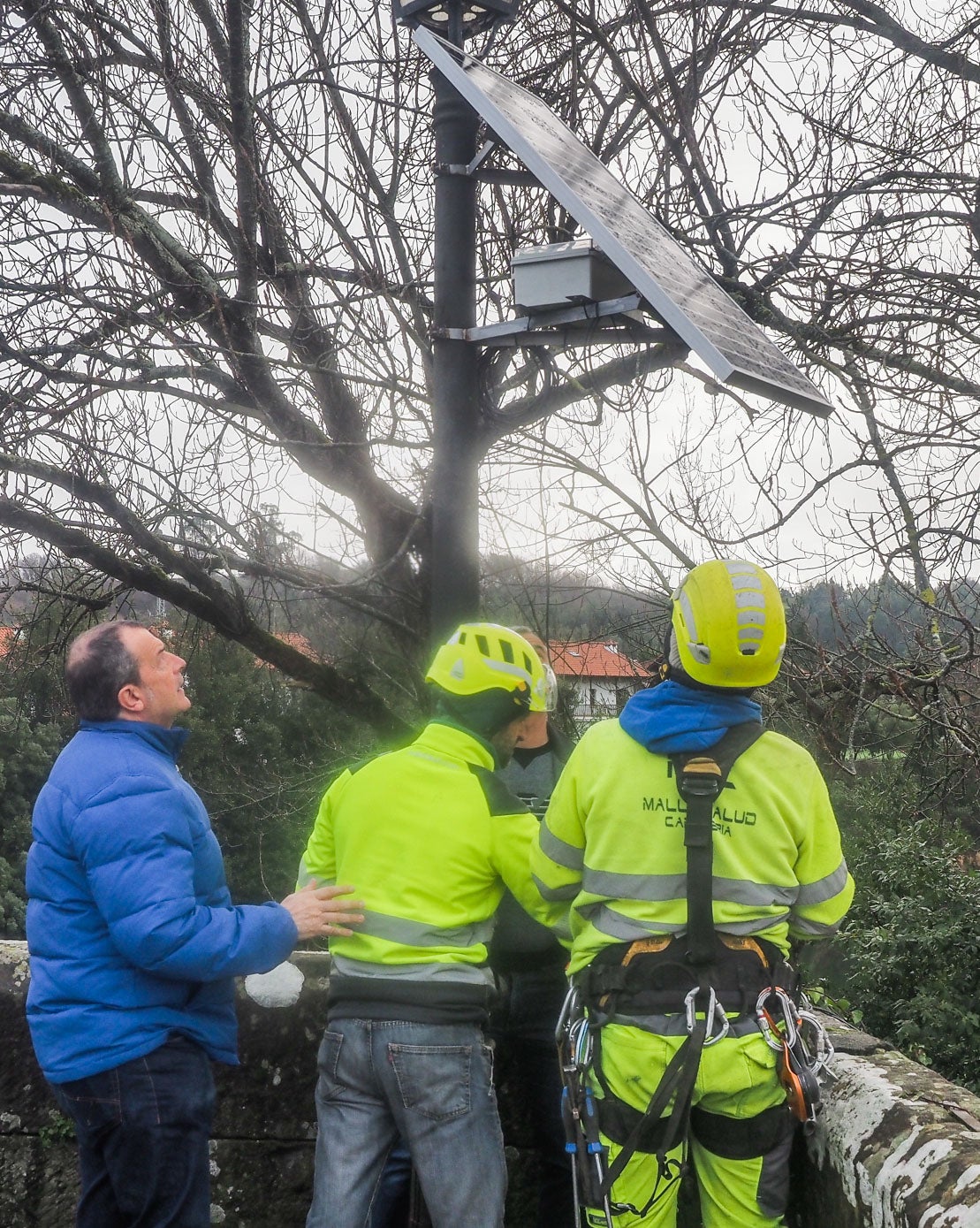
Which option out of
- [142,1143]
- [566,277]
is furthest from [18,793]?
[142,1143]

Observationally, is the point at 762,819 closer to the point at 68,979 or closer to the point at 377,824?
the point at 377,824

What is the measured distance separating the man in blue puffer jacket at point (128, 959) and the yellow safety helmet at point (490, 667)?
2.07ft

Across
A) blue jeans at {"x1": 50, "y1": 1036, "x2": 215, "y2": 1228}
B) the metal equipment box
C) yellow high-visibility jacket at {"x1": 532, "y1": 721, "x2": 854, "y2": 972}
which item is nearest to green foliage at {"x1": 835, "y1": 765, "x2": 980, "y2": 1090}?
the metal equipment box

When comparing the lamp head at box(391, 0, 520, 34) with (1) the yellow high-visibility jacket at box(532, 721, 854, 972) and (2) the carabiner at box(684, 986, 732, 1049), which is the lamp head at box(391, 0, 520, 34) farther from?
(2) the carabiner at box(684, 986, 732, 1049)

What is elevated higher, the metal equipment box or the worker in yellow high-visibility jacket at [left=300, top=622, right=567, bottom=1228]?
the metal equipment box

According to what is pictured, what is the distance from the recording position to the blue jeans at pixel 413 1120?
7.83 feet

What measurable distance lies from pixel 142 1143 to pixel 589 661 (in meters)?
6.16

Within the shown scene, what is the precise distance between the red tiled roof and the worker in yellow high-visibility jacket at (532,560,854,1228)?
4181 millimetres

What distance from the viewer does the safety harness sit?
7.30 ft

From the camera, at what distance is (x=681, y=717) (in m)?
2.33

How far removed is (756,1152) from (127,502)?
4245 millimetres

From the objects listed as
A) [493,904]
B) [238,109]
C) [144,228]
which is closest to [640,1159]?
[493,904]

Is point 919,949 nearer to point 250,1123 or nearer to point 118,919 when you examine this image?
point 250,1123

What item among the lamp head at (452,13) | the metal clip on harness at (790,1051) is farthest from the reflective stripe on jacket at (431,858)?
the lamp head at (452,13)
